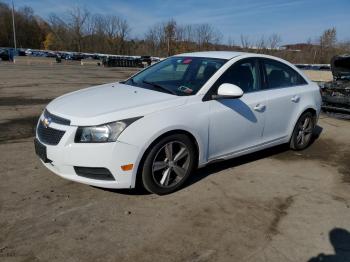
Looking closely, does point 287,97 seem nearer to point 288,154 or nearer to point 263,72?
point 263,72

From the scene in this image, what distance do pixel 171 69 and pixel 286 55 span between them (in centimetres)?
3741

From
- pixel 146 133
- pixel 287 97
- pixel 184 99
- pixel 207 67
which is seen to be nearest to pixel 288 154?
pixel 287 97

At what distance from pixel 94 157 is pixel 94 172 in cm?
19

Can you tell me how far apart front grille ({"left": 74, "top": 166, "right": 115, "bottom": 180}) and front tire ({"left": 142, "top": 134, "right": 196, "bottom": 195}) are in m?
0.40

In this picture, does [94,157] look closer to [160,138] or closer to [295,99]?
[160,138]

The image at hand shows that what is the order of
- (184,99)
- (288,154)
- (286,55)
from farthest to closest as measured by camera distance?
1. (286,55)
2. (288,154)
3. (184,99)

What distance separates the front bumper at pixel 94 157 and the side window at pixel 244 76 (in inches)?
61.6

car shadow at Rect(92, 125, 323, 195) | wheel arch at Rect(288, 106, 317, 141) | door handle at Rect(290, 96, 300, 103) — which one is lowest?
car shadow at Rect(92, 125, 323, 195)

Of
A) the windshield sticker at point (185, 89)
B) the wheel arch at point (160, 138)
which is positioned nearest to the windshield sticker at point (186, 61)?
the windshield sticker at point (185, 89)

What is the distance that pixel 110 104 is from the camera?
158 inches

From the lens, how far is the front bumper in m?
3.65

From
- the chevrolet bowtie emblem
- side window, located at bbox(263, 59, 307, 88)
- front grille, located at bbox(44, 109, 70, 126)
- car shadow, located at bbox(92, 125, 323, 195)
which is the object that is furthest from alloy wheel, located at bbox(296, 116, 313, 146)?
the chevrolet bowtie emblem

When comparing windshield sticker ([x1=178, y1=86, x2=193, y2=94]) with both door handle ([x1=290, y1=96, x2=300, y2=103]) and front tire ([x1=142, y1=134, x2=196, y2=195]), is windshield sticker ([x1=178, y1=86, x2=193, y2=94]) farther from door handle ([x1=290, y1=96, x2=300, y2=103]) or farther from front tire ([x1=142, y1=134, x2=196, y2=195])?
door handle ([x1=290, y1=96, x2=300, y2=103])

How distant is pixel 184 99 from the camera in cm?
418
